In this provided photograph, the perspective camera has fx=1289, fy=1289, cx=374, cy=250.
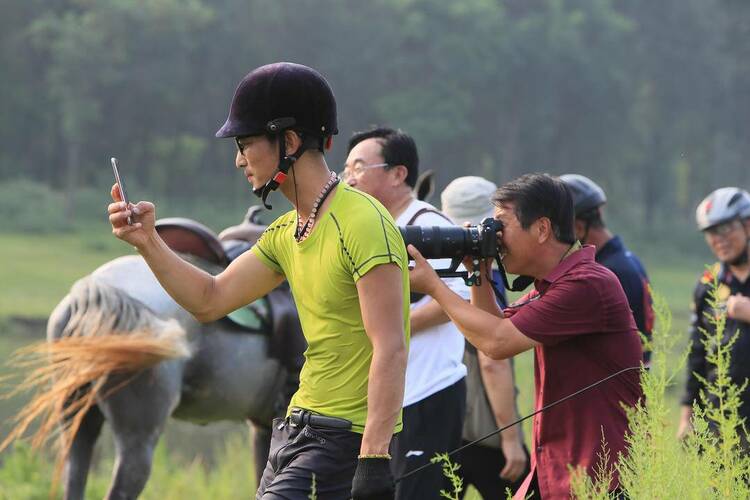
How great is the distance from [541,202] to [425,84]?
51712mm

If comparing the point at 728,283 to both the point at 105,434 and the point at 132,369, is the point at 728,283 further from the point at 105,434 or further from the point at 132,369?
the point at 105,434

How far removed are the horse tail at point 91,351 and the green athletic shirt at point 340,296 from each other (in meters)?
2.77

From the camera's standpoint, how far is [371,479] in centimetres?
318

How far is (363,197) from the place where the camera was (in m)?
3.37

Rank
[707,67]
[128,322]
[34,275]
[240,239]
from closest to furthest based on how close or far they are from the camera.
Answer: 1. [128,322]
2. [240,239]
3. [34,275]
4. [707,67]

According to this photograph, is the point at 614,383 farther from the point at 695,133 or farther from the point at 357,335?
the point at 695,133

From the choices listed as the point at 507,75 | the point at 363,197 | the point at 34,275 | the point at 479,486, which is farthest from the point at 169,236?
the point at 507,75

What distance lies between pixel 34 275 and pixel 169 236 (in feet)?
70.2

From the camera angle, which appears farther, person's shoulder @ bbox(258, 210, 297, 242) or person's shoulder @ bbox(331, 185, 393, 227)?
person's shoulder @ bbox(258, 210, 297, 242)

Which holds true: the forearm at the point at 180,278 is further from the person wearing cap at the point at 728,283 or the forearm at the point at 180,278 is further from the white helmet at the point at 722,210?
the white helmet at the point at 722,210

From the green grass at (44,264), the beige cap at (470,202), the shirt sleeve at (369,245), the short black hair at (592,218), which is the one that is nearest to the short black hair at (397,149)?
the beige cap at (470,202)

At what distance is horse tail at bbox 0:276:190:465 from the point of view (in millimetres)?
5965

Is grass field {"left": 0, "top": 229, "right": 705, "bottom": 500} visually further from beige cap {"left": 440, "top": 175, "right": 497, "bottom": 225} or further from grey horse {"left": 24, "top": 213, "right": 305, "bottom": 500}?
beige cap {"left": 440, "top": 175, "right": 497, "bottom": 225}

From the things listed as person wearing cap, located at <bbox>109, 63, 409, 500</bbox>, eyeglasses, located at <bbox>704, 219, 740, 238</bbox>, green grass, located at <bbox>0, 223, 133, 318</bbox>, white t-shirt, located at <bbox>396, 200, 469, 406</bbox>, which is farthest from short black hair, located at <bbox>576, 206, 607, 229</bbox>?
green grass, located at <bbox>0, 223, 133, 318</bbox>
